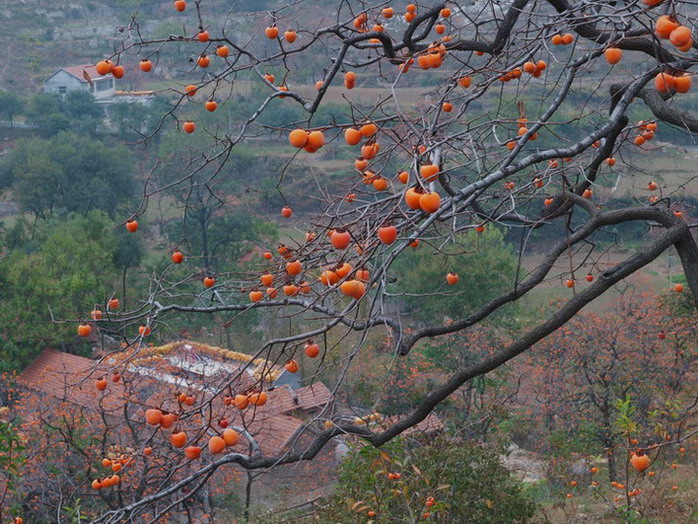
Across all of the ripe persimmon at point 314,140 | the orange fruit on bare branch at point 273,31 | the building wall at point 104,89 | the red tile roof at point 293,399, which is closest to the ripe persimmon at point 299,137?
the ripe persimmon at point 314,140

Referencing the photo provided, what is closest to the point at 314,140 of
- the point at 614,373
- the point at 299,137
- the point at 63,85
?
the point at 299,137

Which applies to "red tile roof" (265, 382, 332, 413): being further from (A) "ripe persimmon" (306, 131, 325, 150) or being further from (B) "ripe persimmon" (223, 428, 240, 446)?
(A) "ripe persimmon" (306, 131, 325, 150)

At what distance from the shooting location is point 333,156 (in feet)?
87.7

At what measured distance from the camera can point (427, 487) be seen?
2.80 metres

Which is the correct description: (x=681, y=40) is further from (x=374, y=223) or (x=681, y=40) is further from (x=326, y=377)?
(x=326, y=377)

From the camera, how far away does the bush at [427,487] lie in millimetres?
2568

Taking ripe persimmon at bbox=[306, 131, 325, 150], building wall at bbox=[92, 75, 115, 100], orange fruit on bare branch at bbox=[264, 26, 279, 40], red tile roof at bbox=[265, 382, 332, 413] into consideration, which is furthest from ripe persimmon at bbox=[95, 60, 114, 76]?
building wall at bbox=[92, 75, 115, 100]

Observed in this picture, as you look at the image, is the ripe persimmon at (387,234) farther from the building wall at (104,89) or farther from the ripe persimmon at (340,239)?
the building wall at (104,89)

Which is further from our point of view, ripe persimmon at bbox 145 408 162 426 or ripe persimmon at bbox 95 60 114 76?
ripe persimmon at bbox 95 60 114 76

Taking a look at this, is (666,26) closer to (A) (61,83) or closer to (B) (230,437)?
(B) (230,437)

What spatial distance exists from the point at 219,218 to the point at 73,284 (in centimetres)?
566

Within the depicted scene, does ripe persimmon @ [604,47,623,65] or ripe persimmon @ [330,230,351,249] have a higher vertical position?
ripe persimmon @ [604,47,623,65]

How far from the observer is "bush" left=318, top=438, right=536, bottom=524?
2.57 metres

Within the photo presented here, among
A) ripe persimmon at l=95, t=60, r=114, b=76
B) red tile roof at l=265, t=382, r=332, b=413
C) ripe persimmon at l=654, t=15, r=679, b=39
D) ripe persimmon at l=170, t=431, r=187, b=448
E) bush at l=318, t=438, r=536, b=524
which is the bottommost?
red tile roof at l=265, t=382, r=332, b=413
